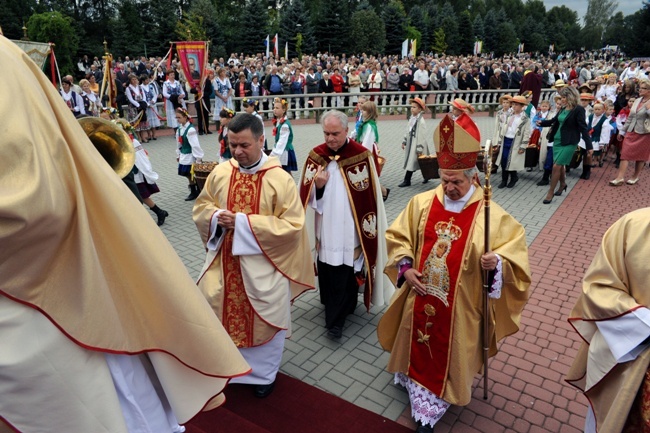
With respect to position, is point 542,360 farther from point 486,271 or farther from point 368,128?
point 368,128

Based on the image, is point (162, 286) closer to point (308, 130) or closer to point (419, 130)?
point (419, 130)

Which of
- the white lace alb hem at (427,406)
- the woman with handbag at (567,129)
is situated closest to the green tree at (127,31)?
the woman with handbag at (567,129)

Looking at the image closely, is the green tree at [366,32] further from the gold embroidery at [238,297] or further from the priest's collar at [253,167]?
the gold embroidery at [238,297]

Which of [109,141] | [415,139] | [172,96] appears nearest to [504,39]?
[172,96]

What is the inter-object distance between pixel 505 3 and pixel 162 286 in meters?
95.1

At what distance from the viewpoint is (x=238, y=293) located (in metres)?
3.89

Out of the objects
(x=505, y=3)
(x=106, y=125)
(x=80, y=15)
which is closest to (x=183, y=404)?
(x=106, y=125)

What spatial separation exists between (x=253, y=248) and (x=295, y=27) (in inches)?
1544

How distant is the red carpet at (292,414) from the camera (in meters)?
3.49

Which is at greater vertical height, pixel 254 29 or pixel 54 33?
pixel 254 29

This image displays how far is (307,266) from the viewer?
4188 millimetres

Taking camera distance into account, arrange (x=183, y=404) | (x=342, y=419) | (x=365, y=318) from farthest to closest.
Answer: (x=365, y=318) < (x=342, y=419) < (x=183, y=404)

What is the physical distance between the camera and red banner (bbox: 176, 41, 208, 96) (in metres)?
14.6

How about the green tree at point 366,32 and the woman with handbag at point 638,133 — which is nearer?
the woman with handbag at point 638,133
